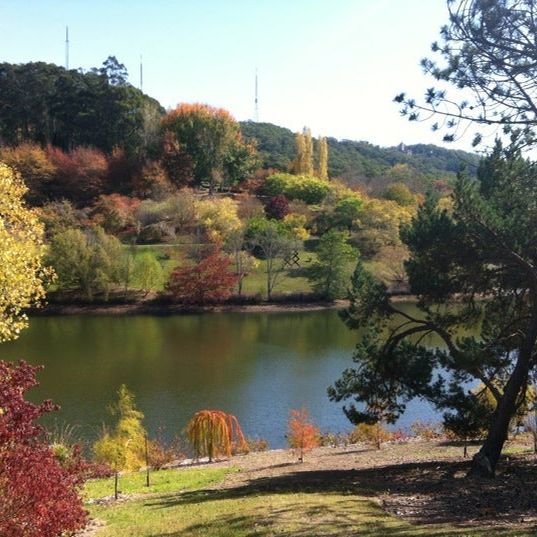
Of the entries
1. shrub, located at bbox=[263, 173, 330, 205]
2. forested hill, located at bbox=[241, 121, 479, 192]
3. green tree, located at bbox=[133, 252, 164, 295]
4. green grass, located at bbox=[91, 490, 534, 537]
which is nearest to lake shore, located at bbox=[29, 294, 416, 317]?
green tree, located at bbox=[133, 252, 164, 295]

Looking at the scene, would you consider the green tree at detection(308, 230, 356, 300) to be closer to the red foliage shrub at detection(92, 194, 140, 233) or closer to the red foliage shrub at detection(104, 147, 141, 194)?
the red foliage shrub at detection(92, 194, 140, 233)

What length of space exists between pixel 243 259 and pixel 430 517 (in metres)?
40.5

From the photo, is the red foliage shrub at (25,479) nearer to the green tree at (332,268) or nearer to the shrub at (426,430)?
the shrub at (426,430)

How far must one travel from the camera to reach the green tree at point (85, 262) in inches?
1719

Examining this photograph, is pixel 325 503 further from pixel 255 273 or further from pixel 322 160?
pixel 322 160

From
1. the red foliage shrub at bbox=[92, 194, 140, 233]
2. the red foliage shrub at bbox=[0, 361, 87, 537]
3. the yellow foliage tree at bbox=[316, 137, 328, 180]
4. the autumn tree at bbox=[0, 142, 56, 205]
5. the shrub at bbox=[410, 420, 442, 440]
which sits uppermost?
the yellow foliage tree at bbox=[316, 137, 328, 180]

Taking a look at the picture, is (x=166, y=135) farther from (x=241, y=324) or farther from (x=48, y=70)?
(x=241, y=324)

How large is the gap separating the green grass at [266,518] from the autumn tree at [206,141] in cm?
5379

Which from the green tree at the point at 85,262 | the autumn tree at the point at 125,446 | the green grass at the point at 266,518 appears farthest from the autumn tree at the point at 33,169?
the green grass at the point at 266,518

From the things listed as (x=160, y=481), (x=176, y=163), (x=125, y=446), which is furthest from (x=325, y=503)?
(x=176, y=163)

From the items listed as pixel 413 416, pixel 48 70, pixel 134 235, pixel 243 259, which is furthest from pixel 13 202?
pixel 48 70

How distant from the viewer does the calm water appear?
2175 centimetres

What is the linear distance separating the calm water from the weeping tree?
789cm

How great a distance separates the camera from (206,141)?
63500mm
